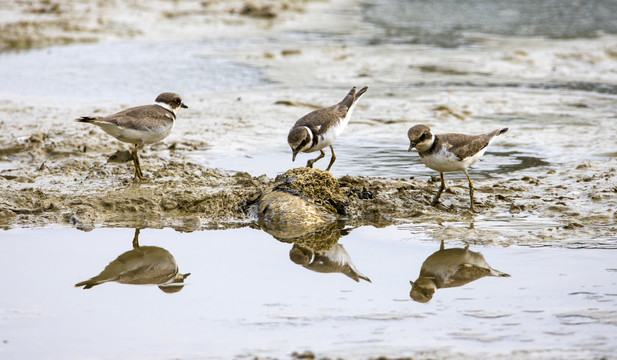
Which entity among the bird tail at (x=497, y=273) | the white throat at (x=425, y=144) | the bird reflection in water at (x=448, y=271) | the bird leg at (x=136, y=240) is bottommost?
the bird leg at (x=136, y=240)

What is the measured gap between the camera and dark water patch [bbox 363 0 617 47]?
61.3ft

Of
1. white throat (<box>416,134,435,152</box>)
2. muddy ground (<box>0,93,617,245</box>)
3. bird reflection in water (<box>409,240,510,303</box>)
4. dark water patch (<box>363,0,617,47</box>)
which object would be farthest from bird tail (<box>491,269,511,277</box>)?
dark water patch (<box>363,0,617,47</box>)

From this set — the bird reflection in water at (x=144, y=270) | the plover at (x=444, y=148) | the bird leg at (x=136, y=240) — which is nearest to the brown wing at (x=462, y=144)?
the plover at (x=444, y=148)

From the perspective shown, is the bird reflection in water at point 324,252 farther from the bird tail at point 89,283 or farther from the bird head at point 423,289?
the bird tail at point 89,283

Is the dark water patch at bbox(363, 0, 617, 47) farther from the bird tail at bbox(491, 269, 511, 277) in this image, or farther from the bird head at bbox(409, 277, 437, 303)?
the bird head at bbox(409, 277, 437, 303)

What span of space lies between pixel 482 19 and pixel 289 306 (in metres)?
17.4

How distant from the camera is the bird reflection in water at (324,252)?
6367 mm

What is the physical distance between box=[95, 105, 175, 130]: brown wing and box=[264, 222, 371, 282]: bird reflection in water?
238cm

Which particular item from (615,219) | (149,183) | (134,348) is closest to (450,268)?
(615,219)

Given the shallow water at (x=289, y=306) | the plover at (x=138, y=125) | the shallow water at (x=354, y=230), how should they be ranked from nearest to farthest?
the shallow water at (x=289, y=306), the shallow water at (x=354, y=230), the plover at (x=138, y=125)

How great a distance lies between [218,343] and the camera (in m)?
4.91

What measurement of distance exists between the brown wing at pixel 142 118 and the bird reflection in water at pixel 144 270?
2.04 metres

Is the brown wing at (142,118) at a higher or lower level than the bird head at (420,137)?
lower

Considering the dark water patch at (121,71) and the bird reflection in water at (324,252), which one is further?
the dark water patch at (121,71)
